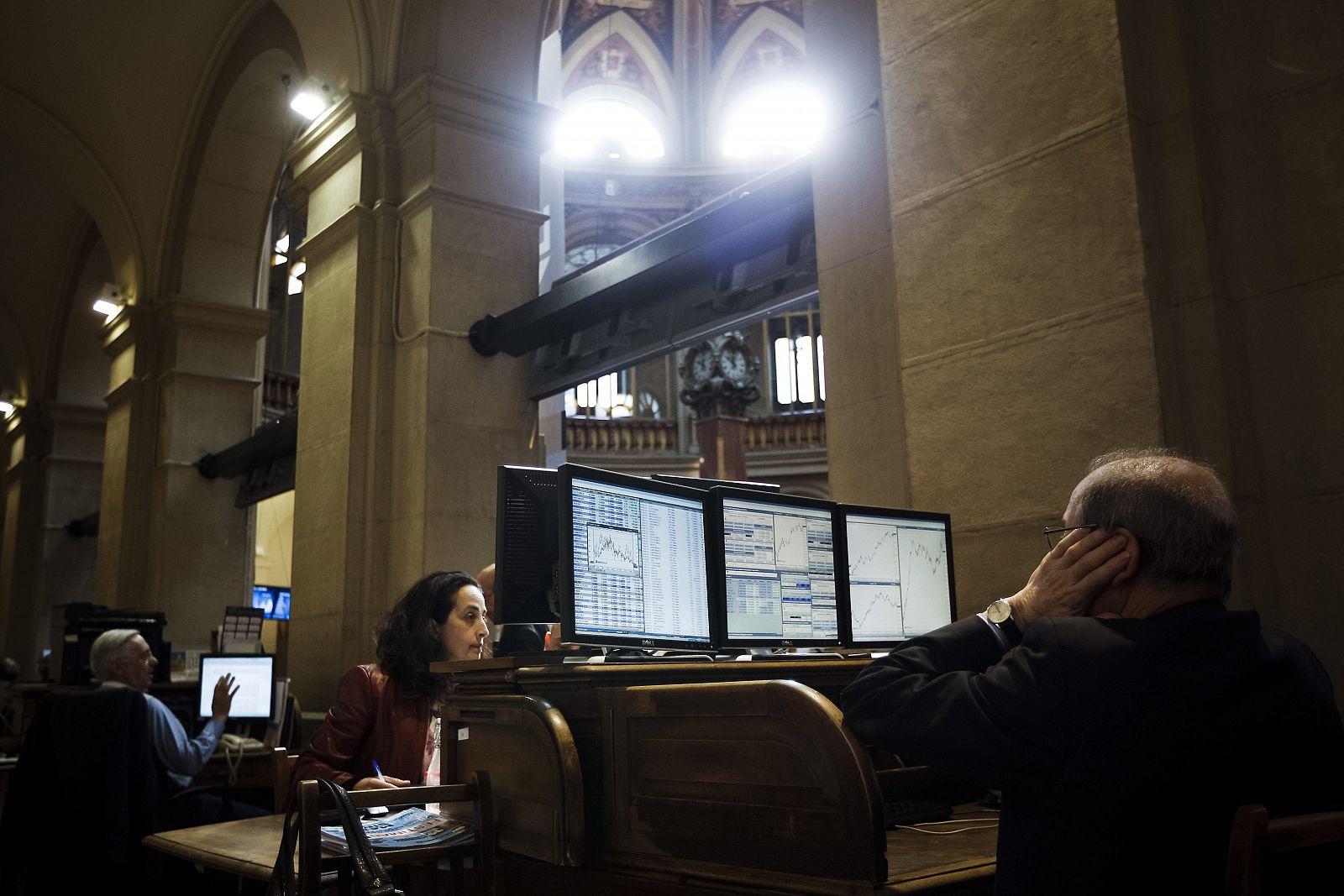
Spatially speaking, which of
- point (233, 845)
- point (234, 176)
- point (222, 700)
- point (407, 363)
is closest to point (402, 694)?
point (233, 845)

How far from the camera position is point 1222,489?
1.64 meters

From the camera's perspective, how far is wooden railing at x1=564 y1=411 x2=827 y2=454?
60.6 ft

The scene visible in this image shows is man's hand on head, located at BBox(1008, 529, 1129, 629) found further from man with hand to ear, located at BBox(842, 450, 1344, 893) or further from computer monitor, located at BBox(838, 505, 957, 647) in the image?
computer monitor, located at BBox(838, 505, 957, 647)

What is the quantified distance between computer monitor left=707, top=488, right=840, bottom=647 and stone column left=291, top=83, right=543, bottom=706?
11.4 ft

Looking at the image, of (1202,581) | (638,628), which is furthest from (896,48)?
(1202,581)

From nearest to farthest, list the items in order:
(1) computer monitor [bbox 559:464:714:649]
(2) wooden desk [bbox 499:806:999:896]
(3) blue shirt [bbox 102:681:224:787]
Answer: (2) wooden desk [bbox 499:806:999:896] → (1) computer monitor [bbox 559:464:714:649] → (3) blue shirt [bbox 102:681:224:787]

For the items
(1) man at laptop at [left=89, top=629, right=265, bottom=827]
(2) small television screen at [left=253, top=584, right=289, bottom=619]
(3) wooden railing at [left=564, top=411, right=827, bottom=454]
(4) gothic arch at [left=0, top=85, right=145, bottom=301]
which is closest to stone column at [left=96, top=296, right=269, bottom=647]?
(4) gothic arch at [left=0, top=85, right=145, bottom=301]

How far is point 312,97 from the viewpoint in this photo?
7059 millimetres

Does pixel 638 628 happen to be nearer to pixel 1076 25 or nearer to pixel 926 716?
pixel 926 716

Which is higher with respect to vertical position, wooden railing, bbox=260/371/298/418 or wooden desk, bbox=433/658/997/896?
wooden railing, bbox=260/371/298/418

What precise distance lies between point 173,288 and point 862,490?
314 inches

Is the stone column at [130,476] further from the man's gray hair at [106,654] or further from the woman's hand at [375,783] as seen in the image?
the woman's hand at [375,783]

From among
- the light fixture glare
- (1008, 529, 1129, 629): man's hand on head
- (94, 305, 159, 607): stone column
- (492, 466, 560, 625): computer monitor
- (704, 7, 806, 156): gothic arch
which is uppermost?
(704, 7, 806, 156): gothic arch

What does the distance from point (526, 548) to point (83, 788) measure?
107 inches
